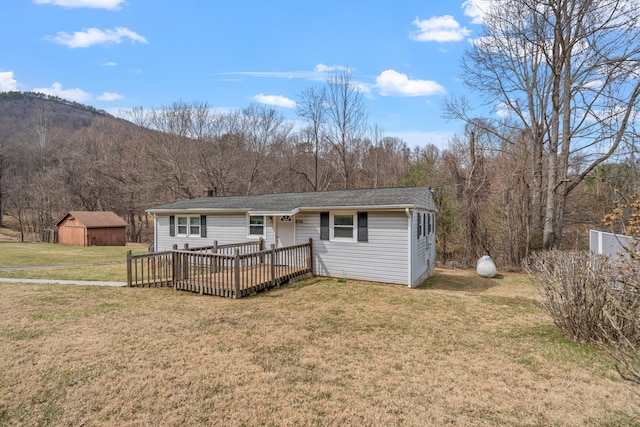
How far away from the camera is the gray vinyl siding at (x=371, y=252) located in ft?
32.8

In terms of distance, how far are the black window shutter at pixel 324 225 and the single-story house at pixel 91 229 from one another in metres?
23.6

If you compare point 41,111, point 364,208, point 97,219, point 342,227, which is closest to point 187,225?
point 342,227

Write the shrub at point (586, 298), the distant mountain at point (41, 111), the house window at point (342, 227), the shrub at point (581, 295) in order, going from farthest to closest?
the distant mountain at point (41, 111) < the house window at point (342, 227) < the shrub at point (581, 295) < the shrub at point (586, 298)

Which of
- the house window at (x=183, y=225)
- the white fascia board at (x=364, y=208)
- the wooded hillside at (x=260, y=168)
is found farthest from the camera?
the wooded hillside at (x=260, y=168)

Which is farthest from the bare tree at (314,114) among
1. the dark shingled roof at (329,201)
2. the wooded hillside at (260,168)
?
the dark shingled roof at (329,201)

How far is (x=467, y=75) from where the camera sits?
1748cm

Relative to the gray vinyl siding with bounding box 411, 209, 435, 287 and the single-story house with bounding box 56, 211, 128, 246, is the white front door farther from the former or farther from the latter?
the single-story house with bounding box 56, 211, 128, 246

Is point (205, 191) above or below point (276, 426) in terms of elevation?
above

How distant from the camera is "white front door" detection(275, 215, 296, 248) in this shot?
11867 mm

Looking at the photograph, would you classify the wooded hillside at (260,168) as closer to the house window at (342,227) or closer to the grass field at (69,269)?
the grass field at (69,269)

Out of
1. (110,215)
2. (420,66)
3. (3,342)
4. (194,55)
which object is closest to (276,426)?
(3,342)

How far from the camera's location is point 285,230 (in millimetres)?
12094

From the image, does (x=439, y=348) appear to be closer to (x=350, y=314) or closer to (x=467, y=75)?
(x=350, y=314)

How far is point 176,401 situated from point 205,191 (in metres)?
16.8
